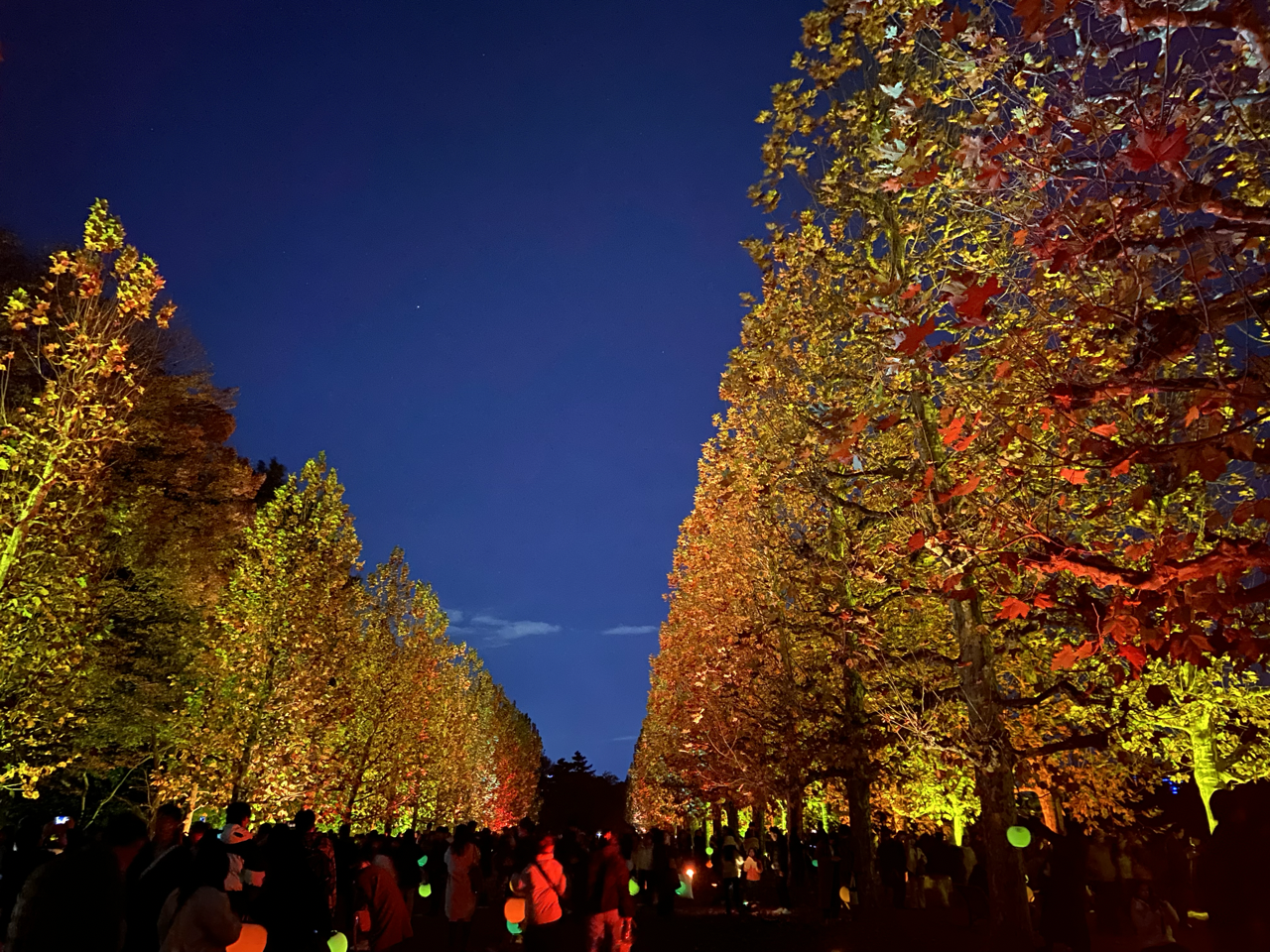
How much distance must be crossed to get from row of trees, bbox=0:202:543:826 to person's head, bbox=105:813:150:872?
11399mm

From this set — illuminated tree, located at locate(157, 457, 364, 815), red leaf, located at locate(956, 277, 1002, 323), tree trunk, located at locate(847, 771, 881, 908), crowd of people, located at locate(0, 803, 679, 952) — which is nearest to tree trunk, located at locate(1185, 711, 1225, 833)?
tree trunk, located at locate(847, 771, 881, 908)

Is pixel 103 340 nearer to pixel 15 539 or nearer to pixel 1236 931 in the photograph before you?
pixel 15 539

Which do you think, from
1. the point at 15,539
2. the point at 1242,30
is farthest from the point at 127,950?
the point at 15,539

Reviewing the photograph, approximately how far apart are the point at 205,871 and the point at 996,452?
9050 millimetres

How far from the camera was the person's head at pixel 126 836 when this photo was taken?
5.91m

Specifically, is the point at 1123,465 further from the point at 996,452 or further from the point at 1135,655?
the point at 996,452

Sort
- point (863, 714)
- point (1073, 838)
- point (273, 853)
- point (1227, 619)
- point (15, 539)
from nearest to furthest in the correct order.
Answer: point (1227, 619)
point (273, 853)
point (1073, 838)
point (15, 539)
point (863, 714)

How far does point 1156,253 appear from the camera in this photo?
4.93 metres

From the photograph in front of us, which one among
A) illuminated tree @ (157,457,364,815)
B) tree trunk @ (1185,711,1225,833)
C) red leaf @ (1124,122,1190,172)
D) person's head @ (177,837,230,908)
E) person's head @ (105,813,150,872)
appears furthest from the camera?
illuminated tree @ (157,457,364,815)

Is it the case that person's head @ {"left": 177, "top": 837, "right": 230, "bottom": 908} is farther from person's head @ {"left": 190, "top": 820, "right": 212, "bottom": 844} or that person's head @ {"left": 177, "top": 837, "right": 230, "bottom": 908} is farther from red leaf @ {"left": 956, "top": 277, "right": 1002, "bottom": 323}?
red leaf @ {"left": 956, "top": 277, "right": 1002, "bottom": 323}

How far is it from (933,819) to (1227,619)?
24.8 m

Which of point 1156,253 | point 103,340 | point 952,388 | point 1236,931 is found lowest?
point 1236,931

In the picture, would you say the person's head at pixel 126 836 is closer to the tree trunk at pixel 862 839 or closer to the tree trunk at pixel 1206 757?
the tree trunk at pixel 862 839

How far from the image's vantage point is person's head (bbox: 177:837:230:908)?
439cm
